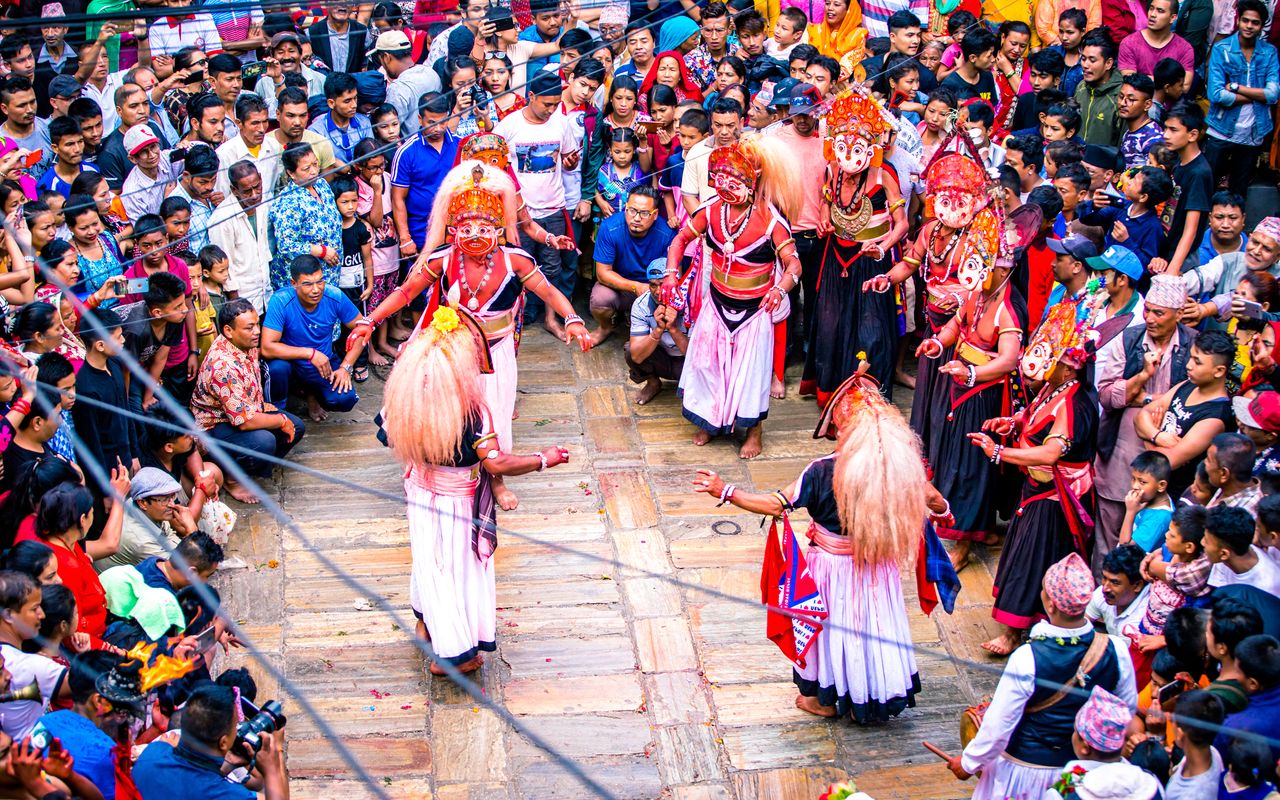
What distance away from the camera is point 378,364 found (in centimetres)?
934

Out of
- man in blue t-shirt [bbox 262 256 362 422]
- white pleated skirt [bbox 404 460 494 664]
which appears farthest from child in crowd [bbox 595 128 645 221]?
white pleated skirt [bbox 404 460 494 664]

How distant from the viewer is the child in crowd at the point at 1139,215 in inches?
322

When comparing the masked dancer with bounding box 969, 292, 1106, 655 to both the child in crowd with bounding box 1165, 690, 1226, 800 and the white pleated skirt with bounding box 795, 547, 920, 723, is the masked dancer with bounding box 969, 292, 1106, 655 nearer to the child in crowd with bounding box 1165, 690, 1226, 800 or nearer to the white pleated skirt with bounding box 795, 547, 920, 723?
the white pleated skirt with bounding box 795, 547, 920, 723

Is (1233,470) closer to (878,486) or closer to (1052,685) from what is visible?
(878,486)

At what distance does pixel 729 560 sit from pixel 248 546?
253 cm

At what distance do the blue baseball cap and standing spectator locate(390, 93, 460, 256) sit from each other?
160 inches

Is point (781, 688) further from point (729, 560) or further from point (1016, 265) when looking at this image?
point (1016, 265)

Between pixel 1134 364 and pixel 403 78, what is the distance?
5511 mm

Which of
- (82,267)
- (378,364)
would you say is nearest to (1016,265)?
(378,364)

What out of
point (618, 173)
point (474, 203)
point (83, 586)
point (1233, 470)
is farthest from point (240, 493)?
point (1233, 470)

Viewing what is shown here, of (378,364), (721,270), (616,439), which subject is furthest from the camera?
(378,364)

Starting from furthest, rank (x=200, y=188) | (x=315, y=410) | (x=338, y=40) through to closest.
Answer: (x=338, y=40), (x=315, y=410), (x=200, y=188)

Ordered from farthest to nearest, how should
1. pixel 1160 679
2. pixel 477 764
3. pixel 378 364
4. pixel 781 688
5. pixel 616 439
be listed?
1. pixel 378 364
2. pixel 616 439
3. pixel 781 688
4. pixel 477 764
5. pixel 1160 679

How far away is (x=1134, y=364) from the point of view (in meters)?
6.95
